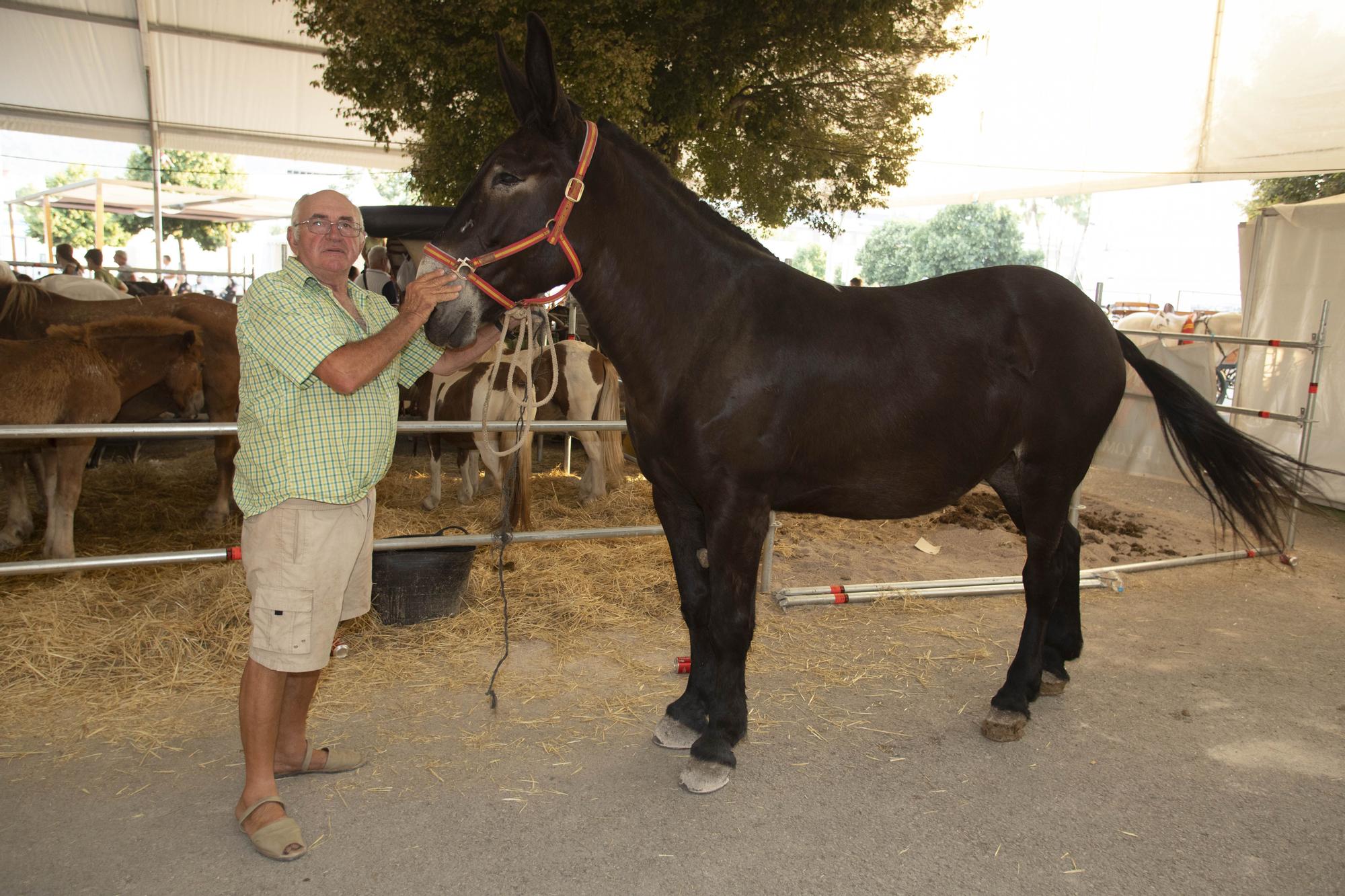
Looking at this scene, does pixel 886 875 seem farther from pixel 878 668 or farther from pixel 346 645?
pixel 346 645

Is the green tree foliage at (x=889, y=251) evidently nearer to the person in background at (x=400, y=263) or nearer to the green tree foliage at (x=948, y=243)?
the green tree foliage at (x=948, y=243)

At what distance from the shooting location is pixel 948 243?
41.3 metres

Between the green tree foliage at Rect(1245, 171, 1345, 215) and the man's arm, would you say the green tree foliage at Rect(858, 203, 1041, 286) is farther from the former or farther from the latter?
the man's arm

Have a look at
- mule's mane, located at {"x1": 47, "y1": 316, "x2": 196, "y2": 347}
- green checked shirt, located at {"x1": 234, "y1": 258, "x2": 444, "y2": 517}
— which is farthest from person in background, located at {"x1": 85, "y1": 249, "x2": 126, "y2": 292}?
green checked shirt, located at {"x1": 234, "y1": 258, "x2": 444, "y2": 517}

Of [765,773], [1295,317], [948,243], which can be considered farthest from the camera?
[948,243]

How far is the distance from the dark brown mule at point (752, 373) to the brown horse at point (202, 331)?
426 cm

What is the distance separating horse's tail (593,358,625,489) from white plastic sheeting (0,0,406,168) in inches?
373

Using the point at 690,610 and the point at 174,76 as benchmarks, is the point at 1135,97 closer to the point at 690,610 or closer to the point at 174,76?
the point at 690,610

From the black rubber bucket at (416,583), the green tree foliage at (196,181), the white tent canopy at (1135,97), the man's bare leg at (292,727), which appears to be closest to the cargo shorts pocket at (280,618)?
the man's bare leg at (292,727)

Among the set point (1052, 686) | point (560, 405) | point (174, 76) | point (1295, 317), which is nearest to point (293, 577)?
point (1052, 686)

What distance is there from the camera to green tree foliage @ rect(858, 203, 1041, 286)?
4078 centimetres

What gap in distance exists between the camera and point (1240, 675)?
143 inches

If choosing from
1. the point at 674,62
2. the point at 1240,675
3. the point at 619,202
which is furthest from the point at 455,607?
the point at 674,62

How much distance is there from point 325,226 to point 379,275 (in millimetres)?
6632
